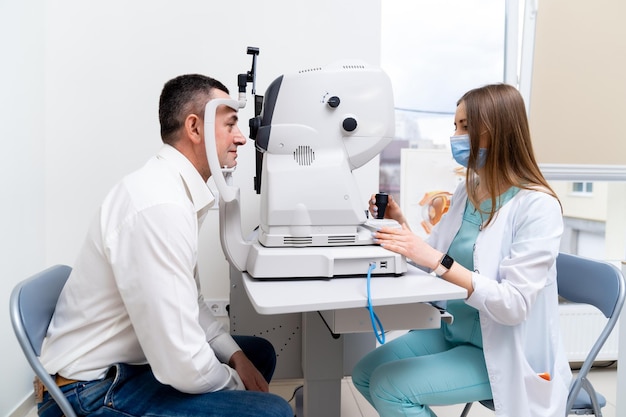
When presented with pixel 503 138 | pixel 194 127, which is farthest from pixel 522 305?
pixel 194 127

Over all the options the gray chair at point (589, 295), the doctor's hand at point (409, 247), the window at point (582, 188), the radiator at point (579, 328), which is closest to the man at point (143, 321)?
the doctor's hand at point (409, 247)

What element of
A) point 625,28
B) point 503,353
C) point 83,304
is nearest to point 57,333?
point 83,304

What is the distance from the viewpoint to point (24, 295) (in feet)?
3.22

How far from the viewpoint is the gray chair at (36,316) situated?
93cm

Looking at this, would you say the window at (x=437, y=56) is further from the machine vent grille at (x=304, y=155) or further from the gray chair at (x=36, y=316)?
the gray chair at (x=36, y=316)

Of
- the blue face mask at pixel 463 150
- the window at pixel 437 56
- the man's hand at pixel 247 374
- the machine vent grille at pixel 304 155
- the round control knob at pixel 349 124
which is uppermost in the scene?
the window at pixel 437 56

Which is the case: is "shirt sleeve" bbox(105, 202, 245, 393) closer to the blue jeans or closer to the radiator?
the blue jeans

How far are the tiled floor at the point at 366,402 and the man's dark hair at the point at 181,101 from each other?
4.26 feet

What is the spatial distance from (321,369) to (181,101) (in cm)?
87

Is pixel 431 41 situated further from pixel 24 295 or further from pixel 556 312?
pixel 24 295

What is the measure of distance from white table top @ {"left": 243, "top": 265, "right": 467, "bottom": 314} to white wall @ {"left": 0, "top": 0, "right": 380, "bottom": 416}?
43.4 inches

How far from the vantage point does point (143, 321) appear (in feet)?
3.07

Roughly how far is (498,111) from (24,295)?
124cm

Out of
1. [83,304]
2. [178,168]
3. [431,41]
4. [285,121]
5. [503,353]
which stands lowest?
[503,353]
